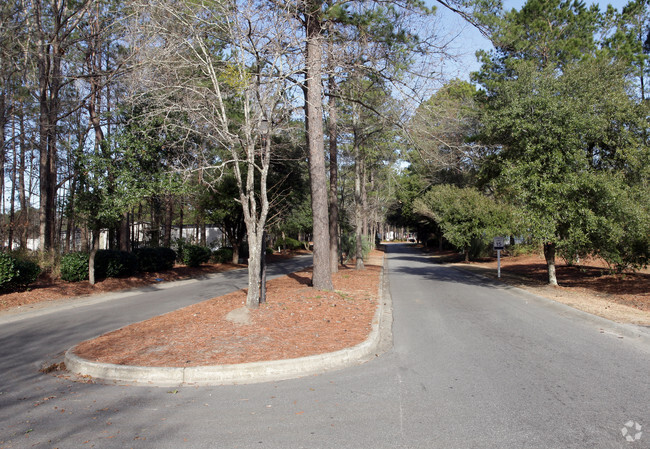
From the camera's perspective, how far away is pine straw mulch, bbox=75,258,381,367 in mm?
6297

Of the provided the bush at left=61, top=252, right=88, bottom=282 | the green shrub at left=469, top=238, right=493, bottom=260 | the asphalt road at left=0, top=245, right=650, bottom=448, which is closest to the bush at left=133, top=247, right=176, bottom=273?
the bush at left=61, top=252, right=88, bottom=282

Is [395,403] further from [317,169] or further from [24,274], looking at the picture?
[24,274]

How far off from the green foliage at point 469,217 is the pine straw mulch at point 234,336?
2238 cm

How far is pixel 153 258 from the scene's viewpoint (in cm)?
2117

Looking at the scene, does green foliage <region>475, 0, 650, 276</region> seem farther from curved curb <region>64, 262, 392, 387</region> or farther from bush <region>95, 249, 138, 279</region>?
bush <region>95, 249, 138, 279</region>

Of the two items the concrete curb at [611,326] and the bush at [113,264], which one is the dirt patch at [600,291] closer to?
the concrete curb at [611,326]

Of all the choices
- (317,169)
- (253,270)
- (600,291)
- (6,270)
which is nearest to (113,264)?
(6,270)

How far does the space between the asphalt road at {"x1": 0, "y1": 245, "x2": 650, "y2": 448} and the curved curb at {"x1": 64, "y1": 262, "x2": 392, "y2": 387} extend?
242 mm

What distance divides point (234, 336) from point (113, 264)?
12.7 m

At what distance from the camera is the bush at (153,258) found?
20636mm

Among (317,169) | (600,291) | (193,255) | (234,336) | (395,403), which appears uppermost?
(317,169)

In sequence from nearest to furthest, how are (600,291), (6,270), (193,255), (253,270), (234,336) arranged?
1. (234,336)
2. (253,270)
3. (6,270)
4. (600,291)
5. (193,255)

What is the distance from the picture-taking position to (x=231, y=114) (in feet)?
57.4

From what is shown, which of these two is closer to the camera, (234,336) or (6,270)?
(234,336)
